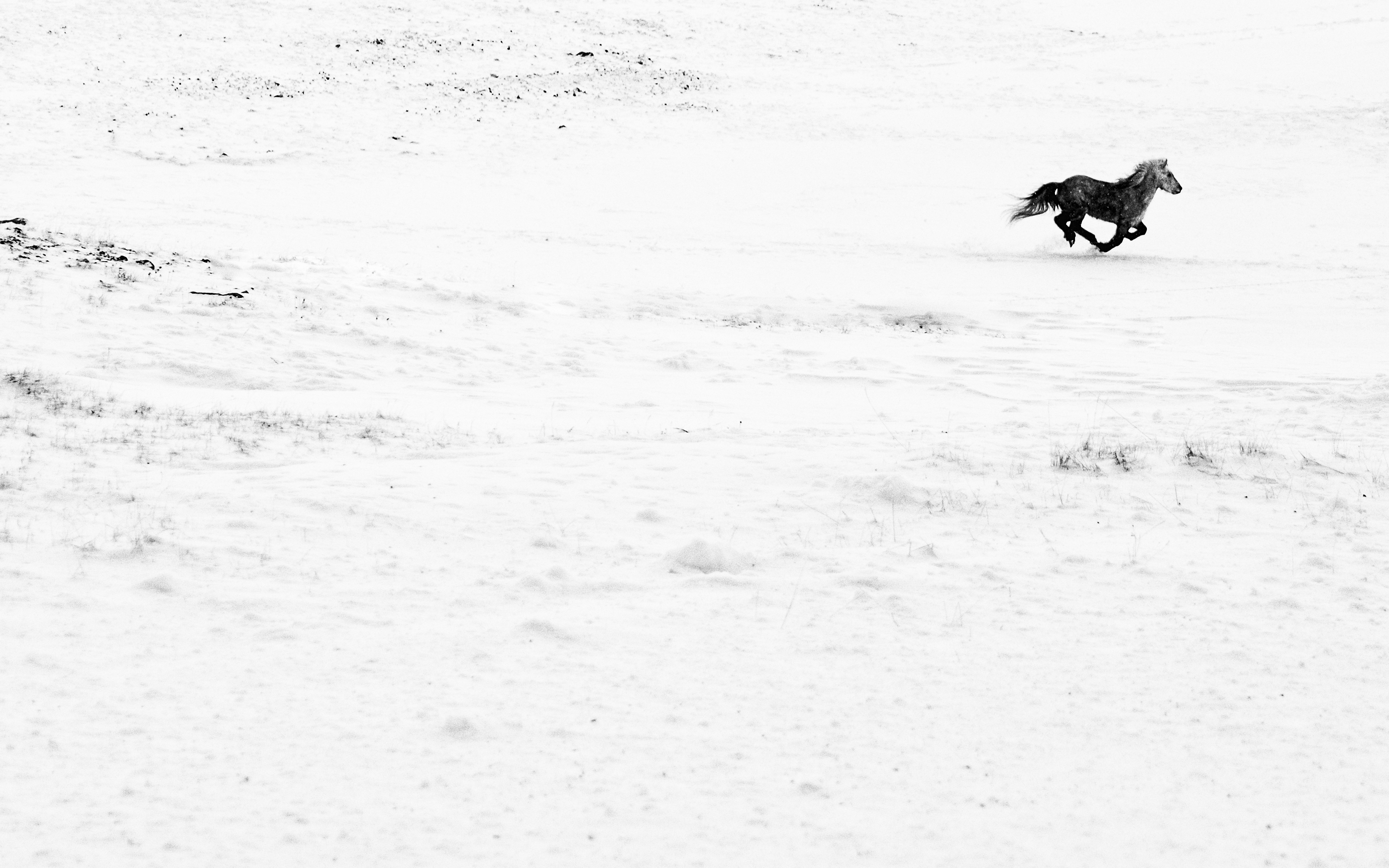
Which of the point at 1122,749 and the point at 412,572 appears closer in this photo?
the point at 1122,749

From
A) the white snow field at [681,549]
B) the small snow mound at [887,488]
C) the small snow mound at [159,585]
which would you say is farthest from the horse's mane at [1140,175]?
the small snow mound at [159,585]

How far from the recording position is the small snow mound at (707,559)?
6340 mm

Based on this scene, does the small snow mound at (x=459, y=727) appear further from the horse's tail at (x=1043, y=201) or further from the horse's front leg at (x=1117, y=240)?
the horse's front leg at (x=1117, y=240)

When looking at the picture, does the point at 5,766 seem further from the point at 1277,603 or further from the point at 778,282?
the point at 778,282

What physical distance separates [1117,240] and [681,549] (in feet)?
53.7

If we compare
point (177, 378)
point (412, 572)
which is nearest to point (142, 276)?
point (177, 378)

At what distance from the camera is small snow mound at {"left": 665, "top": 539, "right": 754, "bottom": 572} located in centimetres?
634

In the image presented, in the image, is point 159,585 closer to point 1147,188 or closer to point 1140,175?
point 1140,175

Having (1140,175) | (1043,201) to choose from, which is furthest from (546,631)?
(1140,175)

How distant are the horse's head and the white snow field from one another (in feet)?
3.73

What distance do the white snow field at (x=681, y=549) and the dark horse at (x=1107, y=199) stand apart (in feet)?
2.03

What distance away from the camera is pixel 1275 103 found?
A: 31875 mm

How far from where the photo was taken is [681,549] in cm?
642

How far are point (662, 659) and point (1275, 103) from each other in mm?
32596
